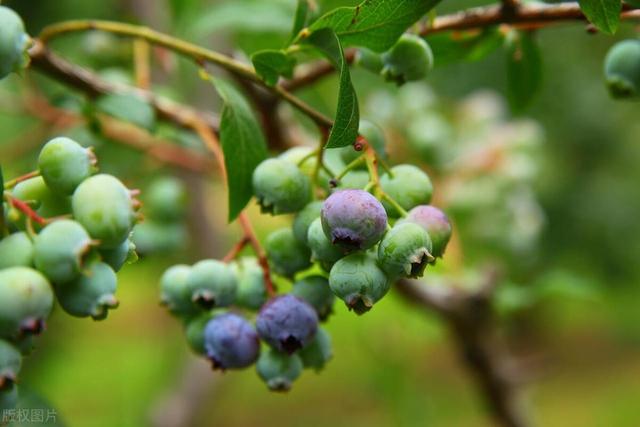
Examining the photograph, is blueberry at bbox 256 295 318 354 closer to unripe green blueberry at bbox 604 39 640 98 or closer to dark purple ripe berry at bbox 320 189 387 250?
dark purple ripe berry at bbox 320 189 387 250

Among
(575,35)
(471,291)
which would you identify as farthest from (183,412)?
(575,35)

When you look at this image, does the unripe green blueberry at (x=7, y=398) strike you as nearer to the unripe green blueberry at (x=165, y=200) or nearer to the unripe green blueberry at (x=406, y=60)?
the unripe green blueberry at (x=406, y=60)

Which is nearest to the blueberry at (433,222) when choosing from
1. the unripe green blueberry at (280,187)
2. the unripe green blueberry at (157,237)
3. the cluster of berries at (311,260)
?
the cluster of berries at (311,260)

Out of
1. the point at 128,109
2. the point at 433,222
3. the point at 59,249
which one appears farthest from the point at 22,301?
the point at 128,109

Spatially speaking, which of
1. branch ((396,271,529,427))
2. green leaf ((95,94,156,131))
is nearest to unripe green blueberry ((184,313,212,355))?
green leaf ((95,94,156,131))

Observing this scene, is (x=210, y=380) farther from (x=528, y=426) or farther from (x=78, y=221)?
(x=78, y=221)
